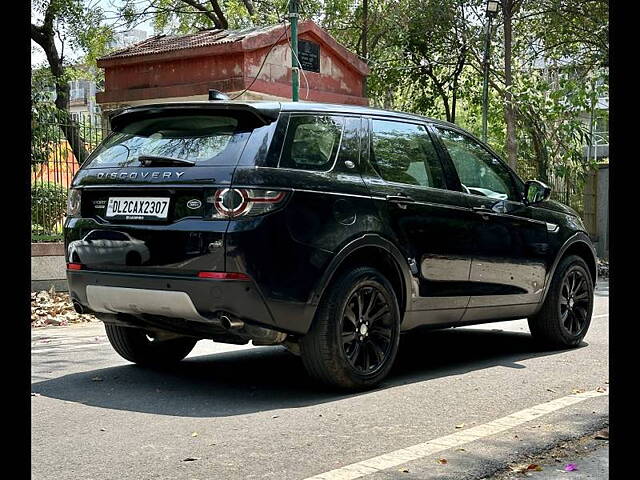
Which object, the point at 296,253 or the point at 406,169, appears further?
the point at 406,169

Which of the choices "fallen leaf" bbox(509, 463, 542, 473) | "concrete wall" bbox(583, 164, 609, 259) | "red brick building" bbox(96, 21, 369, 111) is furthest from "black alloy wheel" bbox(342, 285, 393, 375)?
"concrete wall" bbox(583, 164, 609, 259)

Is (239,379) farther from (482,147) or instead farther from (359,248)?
(482,147)

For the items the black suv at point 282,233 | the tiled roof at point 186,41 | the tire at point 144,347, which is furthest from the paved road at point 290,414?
the tiled roof at point 186,41

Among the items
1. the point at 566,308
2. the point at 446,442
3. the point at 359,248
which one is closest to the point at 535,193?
the point at 566,308

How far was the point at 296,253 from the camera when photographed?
514 centimetres

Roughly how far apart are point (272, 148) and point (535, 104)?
1746 centimetres

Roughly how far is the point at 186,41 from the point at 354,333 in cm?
1279

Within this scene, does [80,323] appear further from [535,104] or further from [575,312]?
[535,104]

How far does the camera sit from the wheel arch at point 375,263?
5.28 metres

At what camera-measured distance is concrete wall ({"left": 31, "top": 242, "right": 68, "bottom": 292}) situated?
11312 millimetres

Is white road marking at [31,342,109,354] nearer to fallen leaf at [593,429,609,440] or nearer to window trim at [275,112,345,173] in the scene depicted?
window trim at [275,112,345,173]

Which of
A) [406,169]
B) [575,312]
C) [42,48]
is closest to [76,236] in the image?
[406,169]

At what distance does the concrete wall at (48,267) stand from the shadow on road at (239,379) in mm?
4856

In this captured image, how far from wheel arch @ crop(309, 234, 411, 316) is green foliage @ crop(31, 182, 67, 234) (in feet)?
22.0
